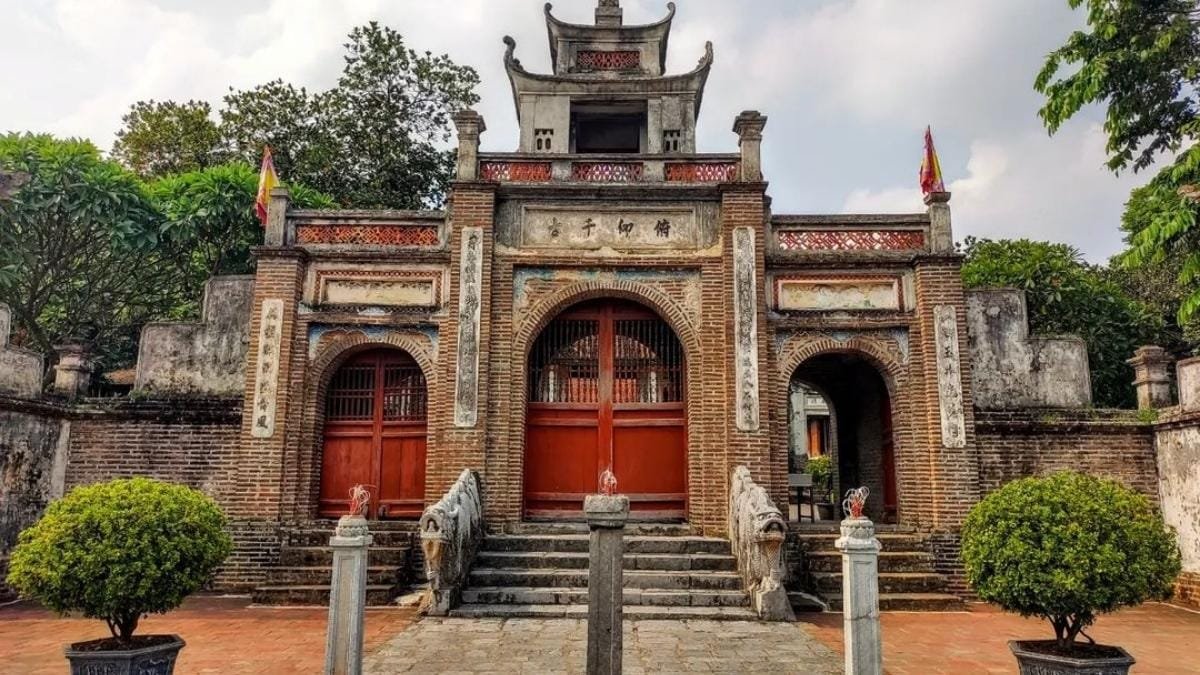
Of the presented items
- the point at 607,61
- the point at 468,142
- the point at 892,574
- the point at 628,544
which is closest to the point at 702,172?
the point at 468,142

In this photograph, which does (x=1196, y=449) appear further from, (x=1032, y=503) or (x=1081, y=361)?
(x=1032, y=503)

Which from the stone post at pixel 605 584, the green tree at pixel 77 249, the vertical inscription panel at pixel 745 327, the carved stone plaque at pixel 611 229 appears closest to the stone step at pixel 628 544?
the vertical inscription panel at pixel 745 327

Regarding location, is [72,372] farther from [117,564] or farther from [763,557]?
[763,557]

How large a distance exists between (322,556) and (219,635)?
86.3 inches

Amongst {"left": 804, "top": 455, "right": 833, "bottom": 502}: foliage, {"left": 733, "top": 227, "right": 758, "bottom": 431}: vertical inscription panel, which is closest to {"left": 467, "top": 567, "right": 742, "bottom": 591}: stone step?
{"left": 733, "top": 227, "right": 758, "bottom": 431}: vertical inscription panel

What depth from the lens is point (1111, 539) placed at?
5.35m

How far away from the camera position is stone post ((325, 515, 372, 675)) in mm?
5410

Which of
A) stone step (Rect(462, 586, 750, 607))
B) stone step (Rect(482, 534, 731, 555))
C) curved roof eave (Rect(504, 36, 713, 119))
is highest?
curved roof eave (Rect(504, 36, 713, 119))

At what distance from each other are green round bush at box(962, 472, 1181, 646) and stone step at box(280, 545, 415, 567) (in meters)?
6.73

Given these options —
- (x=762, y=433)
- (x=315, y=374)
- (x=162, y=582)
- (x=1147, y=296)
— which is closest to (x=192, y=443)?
(x=315, y=374)

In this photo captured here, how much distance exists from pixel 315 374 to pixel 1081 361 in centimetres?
1109

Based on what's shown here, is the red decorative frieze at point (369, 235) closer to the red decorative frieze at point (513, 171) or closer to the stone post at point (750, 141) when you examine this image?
the red decorative frieze at point (513, 171)

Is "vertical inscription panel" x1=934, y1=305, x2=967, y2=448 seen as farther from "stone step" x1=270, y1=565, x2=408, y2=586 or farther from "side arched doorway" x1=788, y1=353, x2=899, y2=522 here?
"stone step" x1=270, y1=565, x2=408, y2=586

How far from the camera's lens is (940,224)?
11.1m
